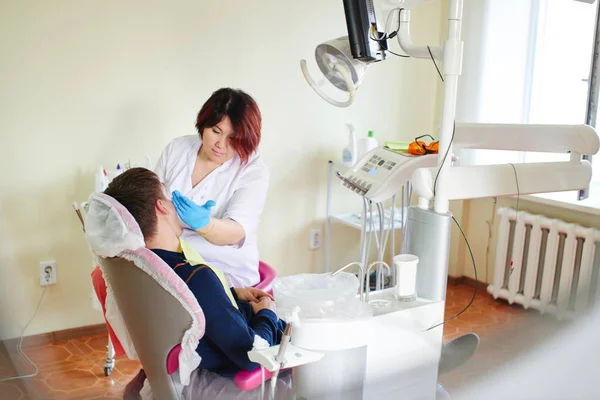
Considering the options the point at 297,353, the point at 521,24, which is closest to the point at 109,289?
the point at 297,353

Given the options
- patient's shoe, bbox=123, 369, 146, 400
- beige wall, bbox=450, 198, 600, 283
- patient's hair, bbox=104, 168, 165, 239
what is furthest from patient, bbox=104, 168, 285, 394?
beige wall, bbox=450, 198, 600, 283

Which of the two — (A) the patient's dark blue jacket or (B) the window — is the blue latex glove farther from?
(B) the window

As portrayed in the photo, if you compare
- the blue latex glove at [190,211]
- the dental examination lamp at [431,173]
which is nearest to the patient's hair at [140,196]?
the blue latex glove at [190,211]

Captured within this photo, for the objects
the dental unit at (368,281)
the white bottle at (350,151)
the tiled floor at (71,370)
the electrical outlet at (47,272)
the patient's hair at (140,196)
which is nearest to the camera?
the dental unit at (368,281)

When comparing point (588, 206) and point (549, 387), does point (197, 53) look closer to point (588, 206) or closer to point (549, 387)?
point (588, 206)

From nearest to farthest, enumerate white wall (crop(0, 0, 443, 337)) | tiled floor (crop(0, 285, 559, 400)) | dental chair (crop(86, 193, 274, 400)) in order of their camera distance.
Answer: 1. dental chair (crop(86, 193, 274, 400))
2. tiled floor (crop(0, 285, 559, 400))
3. white wall (crop(0, 0, 443, 337))

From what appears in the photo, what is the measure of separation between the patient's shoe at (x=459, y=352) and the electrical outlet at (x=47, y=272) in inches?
74.5

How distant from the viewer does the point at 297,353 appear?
93 cm

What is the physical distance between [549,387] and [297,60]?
246 centimetres

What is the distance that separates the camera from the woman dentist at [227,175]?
1.86m

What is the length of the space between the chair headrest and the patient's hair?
0.24 ft

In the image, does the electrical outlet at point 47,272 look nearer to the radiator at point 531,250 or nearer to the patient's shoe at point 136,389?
the patient's shoe at point 136,389

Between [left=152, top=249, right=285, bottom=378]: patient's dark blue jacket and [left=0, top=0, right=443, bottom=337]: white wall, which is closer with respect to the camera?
[left=152, top=249, right=285, bottom=378]: patient's dark blue jacket

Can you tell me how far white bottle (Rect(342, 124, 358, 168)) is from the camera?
2826mm
